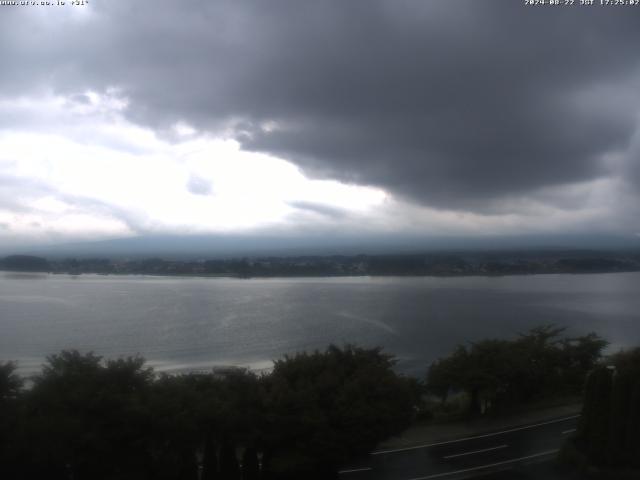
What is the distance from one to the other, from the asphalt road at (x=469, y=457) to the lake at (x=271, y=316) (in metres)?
9.86

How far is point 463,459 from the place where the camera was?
9.45m

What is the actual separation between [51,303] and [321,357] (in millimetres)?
29325

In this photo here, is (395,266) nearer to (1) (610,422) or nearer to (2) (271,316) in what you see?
(2) (271,316)

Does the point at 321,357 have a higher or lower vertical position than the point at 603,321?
higher

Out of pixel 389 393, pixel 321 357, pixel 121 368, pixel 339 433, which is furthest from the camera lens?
pixel 321 357

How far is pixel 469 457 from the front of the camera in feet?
31.3

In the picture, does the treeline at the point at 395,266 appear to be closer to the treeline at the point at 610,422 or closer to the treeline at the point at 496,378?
the treeline at the point at 496,378

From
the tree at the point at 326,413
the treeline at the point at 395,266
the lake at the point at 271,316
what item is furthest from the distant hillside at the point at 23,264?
the tree at the point at 326,413

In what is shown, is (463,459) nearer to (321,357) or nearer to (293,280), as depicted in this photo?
(321,357)

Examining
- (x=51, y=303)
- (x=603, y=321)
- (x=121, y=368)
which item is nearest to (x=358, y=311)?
(x=603, y=321)

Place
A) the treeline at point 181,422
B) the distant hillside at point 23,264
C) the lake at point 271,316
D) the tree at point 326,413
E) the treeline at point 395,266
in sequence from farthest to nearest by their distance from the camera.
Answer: the treeline at point 395,266
the distant hillside at point 23,264
the lake at point 271,316
the tree at point 326,413
the treeline at point 181,422

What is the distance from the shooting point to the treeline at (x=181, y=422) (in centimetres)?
705

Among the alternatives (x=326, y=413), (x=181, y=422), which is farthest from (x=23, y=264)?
(x=181, y=422)

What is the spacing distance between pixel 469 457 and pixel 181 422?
192 inches
